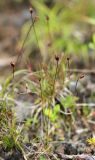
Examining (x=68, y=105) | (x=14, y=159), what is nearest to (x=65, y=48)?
(x=68, y=105)

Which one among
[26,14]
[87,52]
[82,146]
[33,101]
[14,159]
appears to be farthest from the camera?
[26,14]

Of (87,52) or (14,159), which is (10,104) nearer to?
(14,159)

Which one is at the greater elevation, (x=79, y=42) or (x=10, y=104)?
(x=79, y=42)

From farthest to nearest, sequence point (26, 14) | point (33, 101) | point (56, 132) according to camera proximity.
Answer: point (26, 14) < point (33, 101) < point (56, 132)

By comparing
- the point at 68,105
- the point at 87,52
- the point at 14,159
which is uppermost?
the point at 87,52

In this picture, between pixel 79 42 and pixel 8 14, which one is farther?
pixel 8 14

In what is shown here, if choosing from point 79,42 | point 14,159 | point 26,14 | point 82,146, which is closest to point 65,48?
point 79,42

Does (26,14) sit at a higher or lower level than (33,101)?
higher

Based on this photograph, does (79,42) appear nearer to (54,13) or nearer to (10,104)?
(54,13)

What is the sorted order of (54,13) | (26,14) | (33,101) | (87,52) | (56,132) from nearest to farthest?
(56,132) < (33,101) < (87,52) < (54,13) < (26,14)
